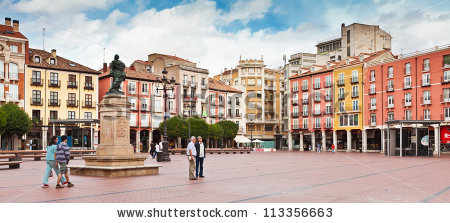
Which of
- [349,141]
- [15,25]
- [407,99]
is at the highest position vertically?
[15,25]

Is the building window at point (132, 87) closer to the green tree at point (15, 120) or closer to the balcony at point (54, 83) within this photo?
the balcony at point (54, 83)

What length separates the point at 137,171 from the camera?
17016 millimetres

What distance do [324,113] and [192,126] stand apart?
22.9 meters

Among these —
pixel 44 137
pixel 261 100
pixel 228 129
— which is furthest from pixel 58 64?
pixel 261 100

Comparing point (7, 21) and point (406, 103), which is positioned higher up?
point (7, 21)

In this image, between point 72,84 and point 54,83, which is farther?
point 72,84

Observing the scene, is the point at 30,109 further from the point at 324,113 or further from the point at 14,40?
the point at 324,113

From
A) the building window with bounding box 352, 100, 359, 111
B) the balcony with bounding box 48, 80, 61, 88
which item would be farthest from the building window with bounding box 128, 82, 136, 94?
the building window with bounding box 352, 100, 359, 111

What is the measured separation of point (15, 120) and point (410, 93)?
48.2 meters

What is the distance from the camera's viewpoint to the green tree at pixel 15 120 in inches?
1862

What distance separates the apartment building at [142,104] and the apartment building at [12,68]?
489 inches

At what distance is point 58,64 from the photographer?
2270 inches

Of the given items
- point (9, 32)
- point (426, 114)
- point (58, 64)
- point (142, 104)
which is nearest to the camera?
point (9, 32)

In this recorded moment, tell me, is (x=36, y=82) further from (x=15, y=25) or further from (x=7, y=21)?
(x=7, y=21)
